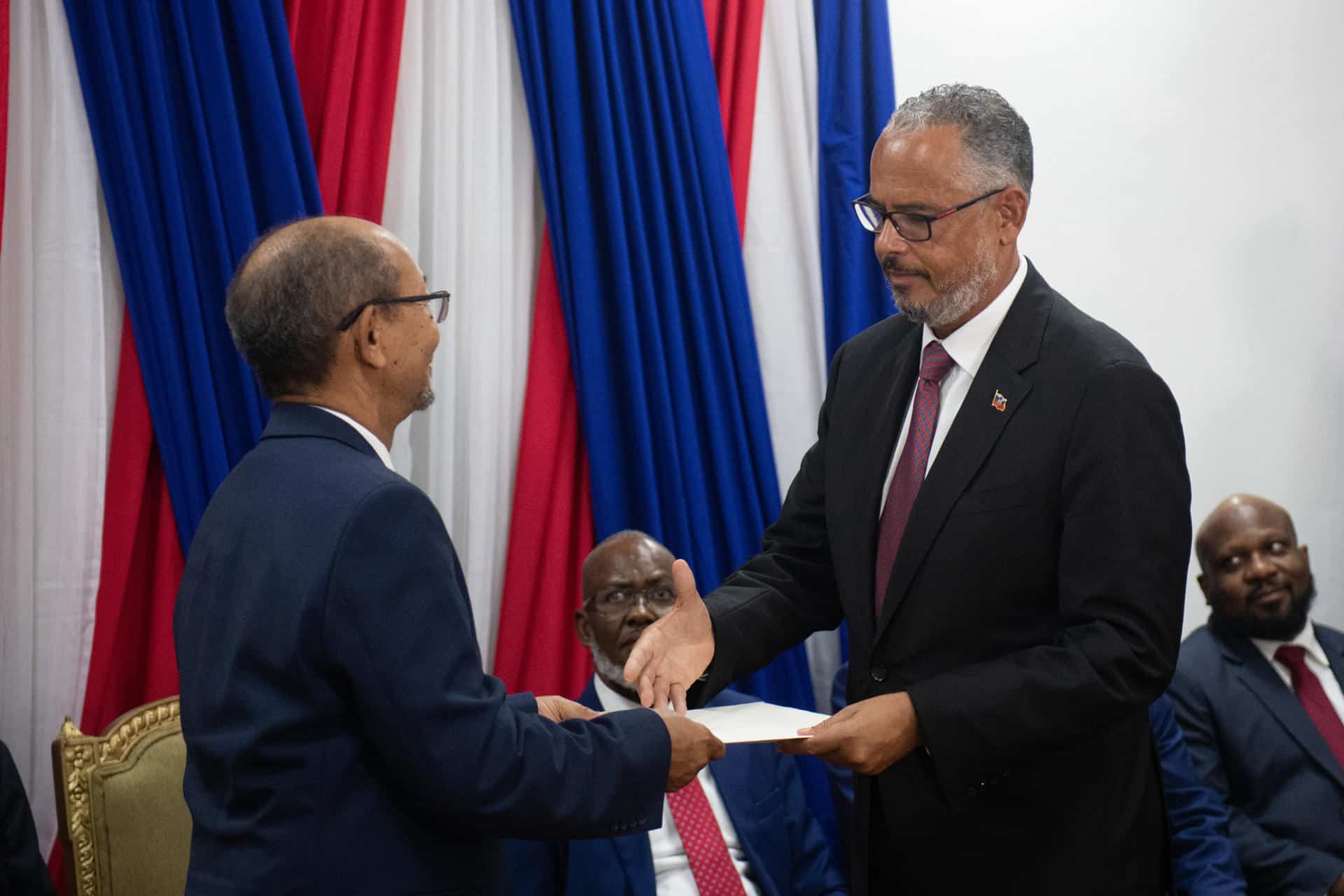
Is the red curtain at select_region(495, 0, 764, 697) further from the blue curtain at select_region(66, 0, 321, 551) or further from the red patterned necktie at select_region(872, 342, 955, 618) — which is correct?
the red patterned necktie at select_region(872, 342, 955, 618)

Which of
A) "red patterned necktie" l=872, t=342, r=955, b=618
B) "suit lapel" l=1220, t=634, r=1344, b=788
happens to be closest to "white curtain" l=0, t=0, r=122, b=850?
"red patterned necktie" l=872, t=342, r=955, b=618

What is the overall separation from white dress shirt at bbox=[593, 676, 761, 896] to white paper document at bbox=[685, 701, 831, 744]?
2.87 feet

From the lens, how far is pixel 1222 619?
162 inches

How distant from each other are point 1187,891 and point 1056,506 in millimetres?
2079

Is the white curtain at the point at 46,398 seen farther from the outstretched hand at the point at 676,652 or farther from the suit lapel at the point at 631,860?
the outstretched hand at the point at 676,652

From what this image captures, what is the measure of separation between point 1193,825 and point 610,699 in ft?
5.42

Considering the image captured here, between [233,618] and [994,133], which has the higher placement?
[994,133]

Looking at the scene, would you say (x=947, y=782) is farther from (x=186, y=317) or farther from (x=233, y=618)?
(x=186, y=317)

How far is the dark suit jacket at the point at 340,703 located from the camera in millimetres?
1806

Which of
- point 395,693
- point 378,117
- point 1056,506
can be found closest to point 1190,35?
point 378,117

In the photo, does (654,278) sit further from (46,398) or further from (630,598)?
(46,398)

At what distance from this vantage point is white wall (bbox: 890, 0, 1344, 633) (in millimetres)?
4699

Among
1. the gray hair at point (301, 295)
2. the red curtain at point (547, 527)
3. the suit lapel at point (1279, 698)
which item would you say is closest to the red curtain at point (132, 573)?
the red curtain at point (547, 527)

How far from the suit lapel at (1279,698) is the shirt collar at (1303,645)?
1.3 inches
